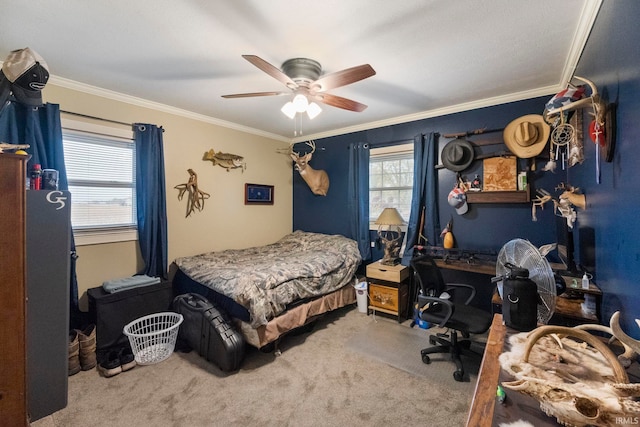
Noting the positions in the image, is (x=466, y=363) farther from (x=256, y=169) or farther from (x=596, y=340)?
(x=256, y=169)

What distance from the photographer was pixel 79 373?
7.53 feet

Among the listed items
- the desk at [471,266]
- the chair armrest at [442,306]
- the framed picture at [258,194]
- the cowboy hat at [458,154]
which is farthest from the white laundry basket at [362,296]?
the framed picture at [258,194]

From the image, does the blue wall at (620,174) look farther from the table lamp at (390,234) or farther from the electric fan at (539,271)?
the table lamp at (390,234)

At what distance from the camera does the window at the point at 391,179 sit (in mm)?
3756

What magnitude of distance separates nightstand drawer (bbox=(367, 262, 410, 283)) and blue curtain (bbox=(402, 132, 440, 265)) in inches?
6.4

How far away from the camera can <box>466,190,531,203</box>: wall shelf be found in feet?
9.45

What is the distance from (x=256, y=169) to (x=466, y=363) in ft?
11.8

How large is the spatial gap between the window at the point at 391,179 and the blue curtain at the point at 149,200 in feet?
8.95

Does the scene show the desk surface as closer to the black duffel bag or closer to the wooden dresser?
the black duffel bag

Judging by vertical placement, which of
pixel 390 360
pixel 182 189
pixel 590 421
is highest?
pixel 182 189

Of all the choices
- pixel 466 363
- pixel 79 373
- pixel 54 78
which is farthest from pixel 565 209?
pixel 54 78

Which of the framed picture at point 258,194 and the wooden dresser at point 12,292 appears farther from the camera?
the framed picture at point 258,194

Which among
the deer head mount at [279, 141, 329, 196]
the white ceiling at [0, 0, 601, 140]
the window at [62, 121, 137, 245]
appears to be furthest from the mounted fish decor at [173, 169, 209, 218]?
the deer head mount at [279, 141, 329, 196]

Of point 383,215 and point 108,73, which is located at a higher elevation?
point 108,73
